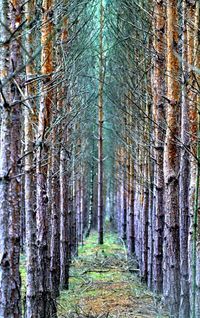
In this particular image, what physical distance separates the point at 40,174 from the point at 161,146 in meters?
2.48

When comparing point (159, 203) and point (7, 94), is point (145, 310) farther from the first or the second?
point (7, 94)

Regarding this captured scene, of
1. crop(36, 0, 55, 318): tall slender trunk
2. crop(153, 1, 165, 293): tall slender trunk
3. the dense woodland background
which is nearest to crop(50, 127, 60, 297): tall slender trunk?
the dense woodland background

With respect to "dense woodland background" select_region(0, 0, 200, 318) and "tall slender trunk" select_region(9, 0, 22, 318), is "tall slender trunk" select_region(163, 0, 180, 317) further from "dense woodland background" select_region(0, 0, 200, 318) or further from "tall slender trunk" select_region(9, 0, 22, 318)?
"tall slender trunk" select_region(9, 0, 22, 318)

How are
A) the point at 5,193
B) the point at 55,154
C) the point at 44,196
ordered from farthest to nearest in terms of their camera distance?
1. the point at 55,154
2. the point at 44,196
3. the point at 5,193

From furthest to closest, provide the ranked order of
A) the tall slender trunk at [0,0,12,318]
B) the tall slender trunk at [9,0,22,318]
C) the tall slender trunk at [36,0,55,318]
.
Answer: the tall slender trunk at [36,0,55,318], the tall slender trunk at [9,0,22,318], the tall slender trunk at [0,0,12,318]

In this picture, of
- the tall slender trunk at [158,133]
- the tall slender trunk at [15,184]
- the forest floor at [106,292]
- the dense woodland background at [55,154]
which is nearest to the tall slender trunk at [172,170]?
the dense woodland background at [55,154]

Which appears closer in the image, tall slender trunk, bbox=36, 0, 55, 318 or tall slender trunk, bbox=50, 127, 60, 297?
tall slender trunk, bbox=36, 0, 55, 318

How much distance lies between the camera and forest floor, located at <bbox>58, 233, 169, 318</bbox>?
313 inches

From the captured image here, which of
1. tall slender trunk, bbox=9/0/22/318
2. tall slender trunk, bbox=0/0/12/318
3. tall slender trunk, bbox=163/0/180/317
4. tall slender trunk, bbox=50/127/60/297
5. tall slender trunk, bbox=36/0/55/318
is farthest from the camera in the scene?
tall slender trunk, bbox=50/127/60/297

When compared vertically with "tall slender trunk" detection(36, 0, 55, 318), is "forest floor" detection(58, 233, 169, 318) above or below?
below

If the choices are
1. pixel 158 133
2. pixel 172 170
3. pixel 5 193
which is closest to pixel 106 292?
pixel 158 133

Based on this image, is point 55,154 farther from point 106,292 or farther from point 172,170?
point 106,292

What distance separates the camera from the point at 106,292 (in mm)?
10414

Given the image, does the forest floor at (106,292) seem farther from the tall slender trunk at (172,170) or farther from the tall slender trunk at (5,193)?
the tall slender trunk at (5,193)
